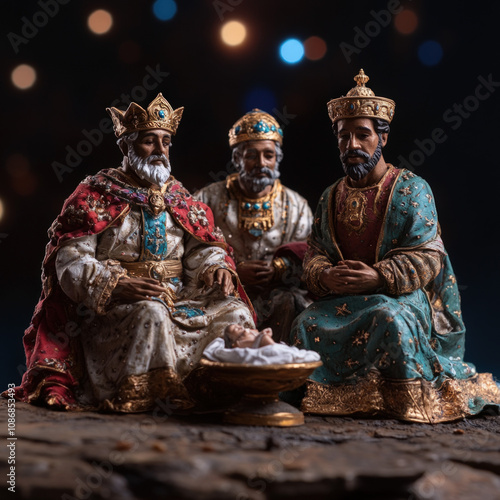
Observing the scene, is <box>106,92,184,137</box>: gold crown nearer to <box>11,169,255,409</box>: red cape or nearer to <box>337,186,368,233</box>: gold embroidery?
<box>11,169,255,409</box>: red cape

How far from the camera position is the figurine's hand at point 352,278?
Answer: 5.15m

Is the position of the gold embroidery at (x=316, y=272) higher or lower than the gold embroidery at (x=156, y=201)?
lower

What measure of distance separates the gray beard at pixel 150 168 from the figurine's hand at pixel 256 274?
109 centimetres

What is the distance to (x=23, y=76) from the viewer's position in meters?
7.34

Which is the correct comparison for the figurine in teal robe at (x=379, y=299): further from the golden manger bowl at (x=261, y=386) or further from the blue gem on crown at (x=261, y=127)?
the blue gem on crown at (x=261, y=127)

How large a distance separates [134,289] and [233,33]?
373 cm

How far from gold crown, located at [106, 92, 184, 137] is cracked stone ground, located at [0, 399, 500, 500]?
204 cm

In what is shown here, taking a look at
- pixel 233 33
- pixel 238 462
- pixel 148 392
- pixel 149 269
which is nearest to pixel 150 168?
pixel 149 269

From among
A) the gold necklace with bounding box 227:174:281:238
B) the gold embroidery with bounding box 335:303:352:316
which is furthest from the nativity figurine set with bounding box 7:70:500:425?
the gold necklace with bounding box 227:174:281:238

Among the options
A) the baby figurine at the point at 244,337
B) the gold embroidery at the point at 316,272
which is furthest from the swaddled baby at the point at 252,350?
the gold embroidery at the point at 316,272

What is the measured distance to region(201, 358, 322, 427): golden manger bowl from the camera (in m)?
4.32

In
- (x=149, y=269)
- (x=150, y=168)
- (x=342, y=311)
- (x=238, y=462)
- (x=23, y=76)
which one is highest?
(x=23, y=76)

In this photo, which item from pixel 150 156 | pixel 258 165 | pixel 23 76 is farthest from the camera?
pixel 23 76

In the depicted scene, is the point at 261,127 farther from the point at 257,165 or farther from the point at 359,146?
the point at 359,146
